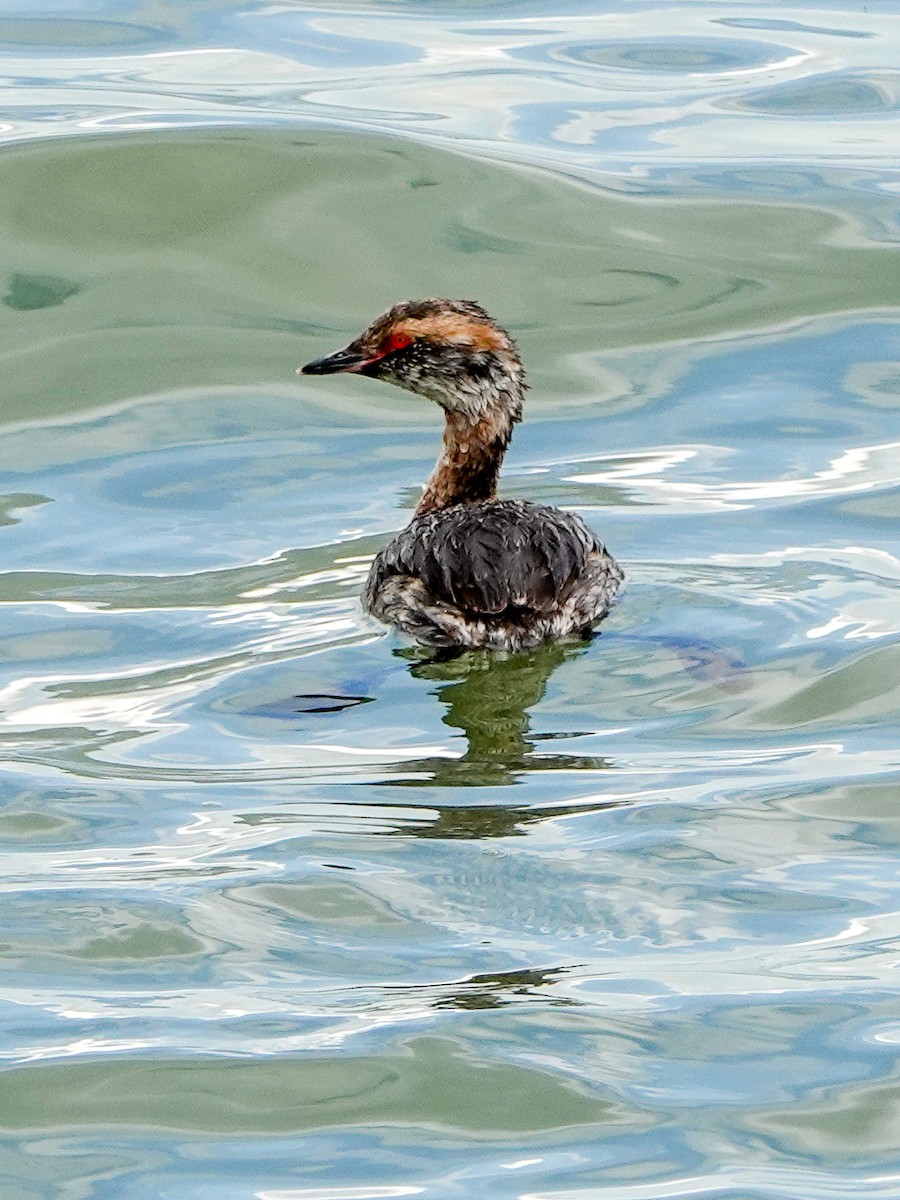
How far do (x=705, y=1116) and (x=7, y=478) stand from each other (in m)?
5.24

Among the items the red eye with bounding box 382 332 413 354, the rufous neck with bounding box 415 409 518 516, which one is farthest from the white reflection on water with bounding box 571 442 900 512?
the red eye with bounding box 382 332 413 354

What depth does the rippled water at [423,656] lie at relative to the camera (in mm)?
4832

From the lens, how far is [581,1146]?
4645 mm

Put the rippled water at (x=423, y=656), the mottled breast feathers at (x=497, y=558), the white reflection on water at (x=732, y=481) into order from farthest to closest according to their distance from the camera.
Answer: the white reflection on water at (x=732, y=481) → the mottled breast feathers at (x=497, y=558) → the rippled water at (x=423, y=656)

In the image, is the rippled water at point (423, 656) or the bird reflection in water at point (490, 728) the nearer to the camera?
the rippled water at point (423, 656)

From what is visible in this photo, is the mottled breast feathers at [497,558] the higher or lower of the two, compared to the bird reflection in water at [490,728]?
higher

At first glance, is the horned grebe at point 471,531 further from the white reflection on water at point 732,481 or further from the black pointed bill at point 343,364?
the white reflection on water at point 732,481

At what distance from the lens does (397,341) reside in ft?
27.7

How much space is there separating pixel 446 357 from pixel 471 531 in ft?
3.45

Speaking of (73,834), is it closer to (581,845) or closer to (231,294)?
(581,845)

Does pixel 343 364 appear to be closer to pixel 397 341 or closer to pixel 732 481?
pixel 397 341

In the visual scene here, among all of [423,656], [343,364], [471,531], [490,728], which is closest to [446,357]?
[343,364]

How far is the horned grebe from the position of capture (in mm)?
7434

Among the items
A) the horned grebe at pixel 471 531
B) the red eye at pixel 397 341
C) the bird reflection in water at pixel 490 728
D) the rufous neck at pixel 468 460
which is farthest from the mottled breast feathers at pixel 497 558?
the red eye at pixel 397 341
